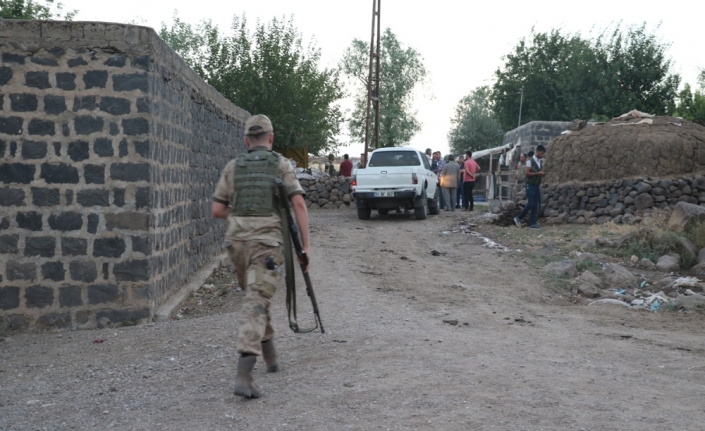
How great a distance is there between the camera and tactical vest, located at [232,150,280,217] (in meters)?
4.54

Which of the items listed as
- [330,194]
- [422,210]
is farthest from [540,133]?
[422,210]

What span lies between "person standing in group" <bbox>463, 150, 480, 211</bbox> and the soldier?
16.3 metres

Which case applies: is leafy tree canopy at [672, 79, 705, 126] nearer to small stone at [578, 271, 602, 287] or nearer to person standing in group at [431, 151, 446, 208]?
person standing in group at [431, 151, 446, 208]

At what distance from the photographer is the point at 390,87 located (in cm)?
5238

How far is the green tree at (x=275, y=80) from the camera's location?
31.0 m

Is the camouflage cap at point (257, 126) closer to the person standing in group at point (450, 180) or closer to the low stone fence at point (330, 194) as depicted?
the person standing in group at point (450, 180)

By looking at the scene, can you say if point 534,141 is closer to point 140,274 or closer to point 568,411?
point 140,274

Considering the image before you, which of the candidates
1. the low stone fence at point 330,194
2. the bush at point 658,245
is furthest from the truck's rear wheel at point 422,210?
the bush at point 658,245

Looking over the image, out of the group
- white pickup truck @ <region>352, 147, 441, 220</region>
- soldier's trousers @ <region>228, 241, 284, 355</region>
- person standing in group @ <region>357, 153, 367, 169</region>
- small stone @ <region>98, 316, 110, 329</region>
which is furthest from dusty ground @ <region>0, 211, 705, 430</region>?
person standing in group @ <region>357, 153, 367, 169</region>

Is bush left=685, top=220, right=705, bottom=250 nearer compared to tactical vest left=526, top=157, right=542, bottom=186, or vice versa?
bush left=685, top=220, right=705, bottom=250

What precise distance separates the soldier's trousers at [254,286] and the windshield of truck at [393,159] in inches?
540

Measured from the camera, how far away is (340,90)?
34906 mm

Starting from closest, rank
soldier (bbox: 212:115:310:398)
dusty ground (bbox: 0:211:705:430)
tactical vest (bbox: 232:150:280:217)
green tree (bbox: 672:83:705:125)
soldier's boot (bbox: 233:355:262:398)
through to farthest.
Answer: dusty ground (bbox: 0:211:705:430) < soldier's boot (bbox: 233:355:262:398) < soldier (bbox: 212:115:310:398) < tactical vest (bbox: 232:150:280:217) < green tree (bbox: 672:83:705:125)

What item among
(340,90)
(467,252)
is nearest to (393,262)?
(467,252)
